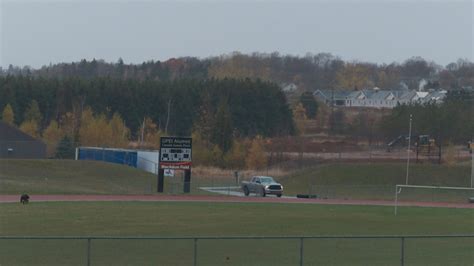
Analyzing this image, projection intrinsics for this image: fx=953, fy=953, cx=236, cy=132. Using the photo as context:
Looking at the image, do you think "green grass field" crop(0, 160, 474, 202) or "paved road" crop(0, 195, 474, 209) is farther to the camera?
"green grass field" crop(0, 160, 474, 202)

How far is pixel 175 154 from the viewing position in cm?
7019

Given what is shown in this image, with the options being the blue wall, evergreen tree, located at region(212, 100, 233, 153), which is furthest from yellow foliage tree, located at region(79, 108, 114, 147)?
evergreen tree, located at region(212, 100, 233, 153)

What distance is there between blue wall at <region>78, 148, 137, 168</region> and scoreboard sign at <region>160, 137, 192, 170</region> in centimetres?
2508

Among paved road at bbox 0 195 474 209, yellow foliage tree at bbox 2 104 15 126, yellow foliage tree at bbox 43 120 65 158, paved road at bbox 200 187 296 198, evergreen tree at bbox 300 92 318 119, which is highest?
evergreen tree at bbox 300 92 318 119

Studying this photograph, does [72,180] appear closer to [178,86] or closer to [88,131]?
[88,131]

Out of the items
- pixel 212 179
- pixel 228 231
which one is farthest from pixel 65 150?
pixel 228 231

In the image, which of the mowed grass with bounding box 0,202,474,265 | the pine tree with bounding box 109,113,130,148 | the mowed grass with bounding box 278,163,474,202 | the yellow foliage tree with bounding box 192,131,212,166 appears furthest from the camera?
the pine tree with bounding box 109,113,130,148

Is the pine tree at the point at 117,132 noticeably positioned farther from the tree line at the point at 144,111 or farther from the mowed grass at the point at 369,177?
the mowed grass at the point at 369,177

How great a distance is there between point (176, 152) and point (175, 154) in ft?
0.54

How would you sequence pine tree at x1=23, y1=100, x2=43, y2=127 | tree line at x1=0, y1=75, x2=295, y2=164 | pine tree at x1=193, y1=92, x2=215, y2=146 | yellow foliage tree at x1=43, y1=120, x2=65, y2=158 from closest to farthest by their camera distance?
yellow foliage tree at x1=43, y1=120, x2=65, y2=158 < tree line at x1=0, y1=75, x2=295, y2=164 < pine tree at x1=193, y1=92, x2=215, y2=146 < pine tree at x1=23, y1=100, x2=43, y2=127

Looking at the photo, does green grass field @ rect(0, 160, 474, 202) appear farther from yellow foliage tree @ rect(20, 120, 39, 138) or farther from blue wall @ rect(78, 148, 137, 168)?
yellow foliage tree @ rect(20, 120, 39, 138)

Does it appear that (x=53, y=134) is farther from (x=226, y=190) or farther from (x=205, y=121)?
(x=226, y=190)

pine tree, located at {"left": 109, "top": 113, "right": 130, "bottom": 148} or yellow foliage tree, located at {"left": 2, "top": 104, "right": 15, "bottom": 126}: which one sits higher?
yellow foliage tree, located at {"left": 2, "top": 104, "right": 15, "bottom": 126}

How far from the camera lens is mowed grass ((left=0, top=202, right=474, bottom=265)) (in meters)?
28.1
